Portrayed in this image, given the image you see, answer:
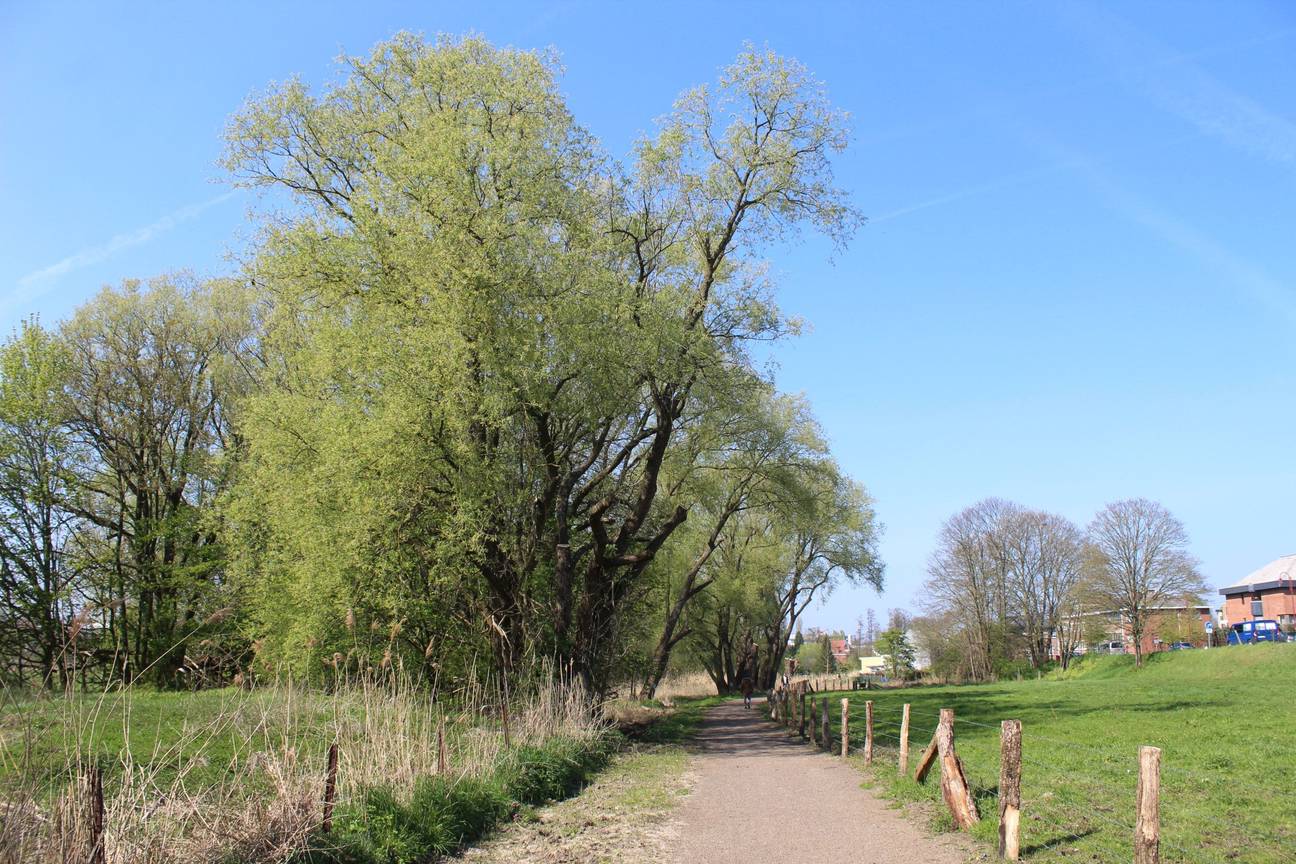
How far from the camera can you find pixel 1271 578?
230 ft

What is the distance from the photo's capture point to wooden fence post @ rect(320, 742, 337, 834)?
278 inches

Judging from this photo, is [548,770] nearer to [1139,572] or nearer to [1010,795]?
[1010,795]

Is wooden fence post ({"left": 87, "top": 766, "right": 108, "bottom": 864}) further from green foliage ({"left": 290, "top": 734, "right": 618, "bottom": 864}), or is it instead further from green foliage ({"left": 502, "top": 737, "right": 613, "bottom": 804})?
green foliage ({"left": 502, "top": 737, "right": 613, "bottom": 804})

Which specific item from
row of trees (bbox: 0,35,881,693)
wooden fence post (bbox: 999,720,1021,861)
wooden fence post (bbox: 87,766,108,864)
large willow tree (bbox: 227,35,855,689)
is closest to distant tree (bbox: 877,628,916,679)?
row of trees (bbox: 0,35,881,693)

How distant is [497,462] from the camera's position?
16.8 meters

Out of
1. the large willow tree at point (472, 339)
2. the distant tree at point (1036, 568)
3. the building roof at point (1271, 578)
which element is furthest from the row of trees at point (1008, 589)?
the large willow tree at point (472, 339)

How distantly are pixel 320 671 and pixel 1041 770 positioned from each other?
1291cm

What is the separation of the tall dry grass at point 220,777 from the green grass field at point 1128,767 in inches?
227

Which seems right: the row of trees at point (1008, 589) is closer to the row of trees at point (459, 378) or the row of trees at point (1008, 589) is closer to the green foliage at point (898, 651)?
the green foliage at point (898, 651)

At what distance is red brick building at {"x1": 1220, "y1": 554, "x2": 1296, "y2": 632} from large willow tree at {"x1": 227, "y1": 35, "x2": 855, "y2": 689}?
61.3 metres

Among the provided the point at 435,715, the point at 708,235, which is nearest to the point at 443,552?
the point at 435,715

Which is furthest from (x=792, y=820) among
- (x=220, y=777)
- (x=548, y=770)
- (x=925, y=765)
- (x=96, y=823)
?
(x=96, y=823)

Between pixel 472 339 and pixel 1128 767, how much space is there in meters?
12.5

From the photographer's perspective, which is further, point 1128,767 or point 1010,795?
point 1128,767
